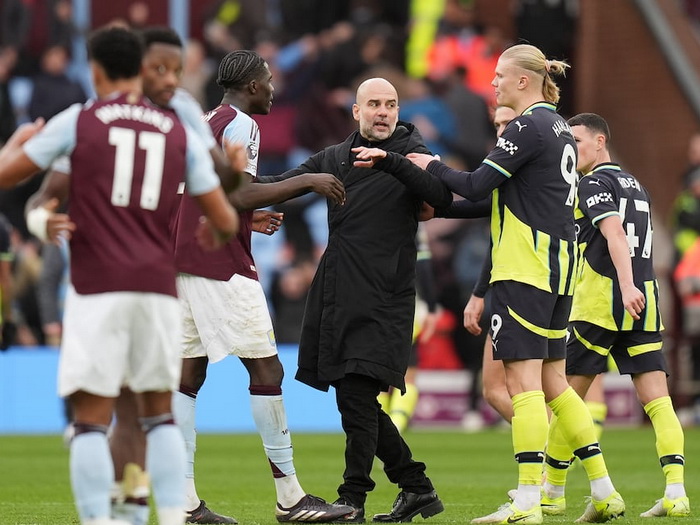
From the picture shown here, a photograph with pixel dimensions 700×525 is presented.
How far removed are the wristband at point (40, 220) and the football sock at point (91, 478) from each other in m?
0.82

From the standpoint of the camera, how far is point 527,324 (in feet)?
23.8

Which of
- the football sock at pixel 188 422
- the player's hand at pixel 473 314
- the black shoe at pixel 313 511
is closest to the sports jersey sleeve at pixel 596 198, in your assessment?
the player's hand at pixel 473 314

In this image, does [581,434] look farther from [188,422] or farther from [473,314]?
[188,422]

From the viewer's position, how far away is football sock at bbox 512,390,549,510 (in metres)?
7.18

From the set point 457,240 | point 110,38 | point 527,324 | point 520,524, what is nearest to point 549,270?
point 527,324

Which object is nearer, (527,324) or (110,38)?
(110,38)

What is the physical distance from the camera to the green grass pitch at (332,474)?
848cm

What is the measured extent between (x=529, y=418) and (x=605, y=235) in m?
1.45

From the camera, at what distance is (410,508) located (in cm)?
779

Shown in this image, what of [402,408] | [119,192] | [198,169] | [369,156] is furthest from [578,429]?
[402,408]

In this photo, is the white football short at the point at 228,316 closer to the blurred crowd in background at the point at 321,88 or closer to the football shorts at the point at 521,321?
the football shorts at the point at 521,321

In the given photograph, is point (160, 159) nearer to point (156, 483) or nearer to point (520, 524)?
point (156, 483)

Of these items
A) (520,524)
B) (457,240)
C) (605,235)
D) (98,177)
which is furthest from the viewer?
(457,240)

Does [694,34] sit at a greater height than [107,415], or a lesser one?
greater
